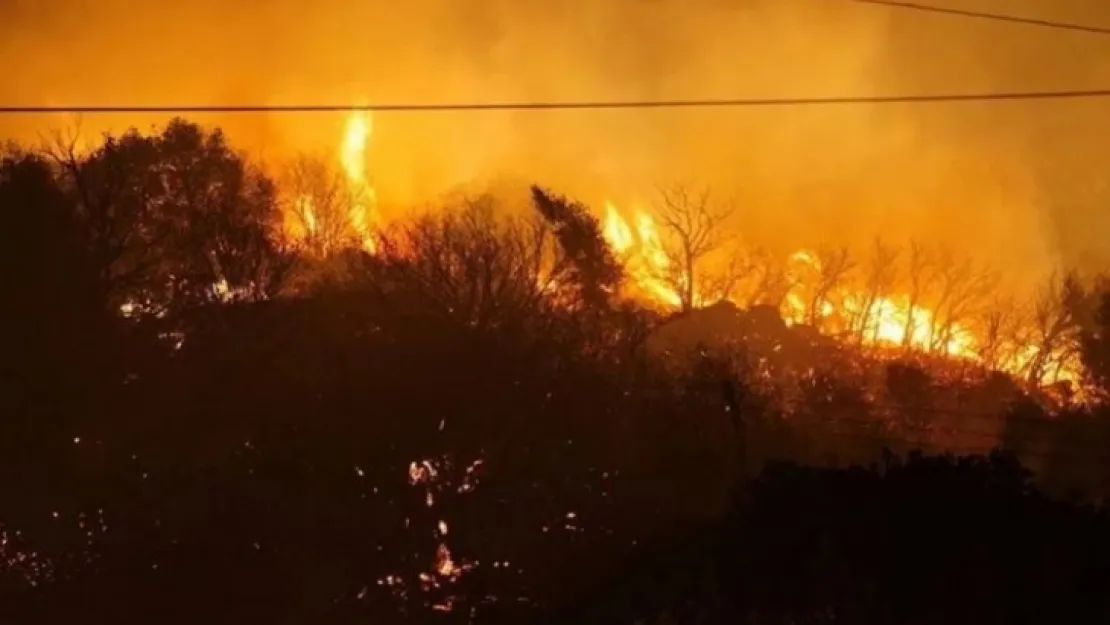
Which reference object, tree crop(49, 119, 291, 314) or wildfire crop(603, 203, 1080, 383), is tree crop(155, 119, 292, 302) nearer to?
tree crop(49, 119, 291, 314)

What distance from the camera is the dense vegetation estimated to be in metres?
17.5

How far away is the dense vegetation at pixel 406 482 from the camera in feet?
57.4

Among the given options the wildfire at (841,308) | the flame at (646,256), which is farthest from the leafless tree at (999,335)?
the flame at (646,256)

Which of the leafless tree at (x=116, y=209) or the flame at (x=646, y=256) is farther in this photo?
the flame at (x=646, y=256)

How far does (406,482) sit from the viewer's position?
78.2ft

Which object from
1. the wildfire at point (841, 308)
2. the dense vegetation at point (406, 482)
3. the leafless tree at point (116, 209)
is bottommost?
the dense vegetation at point (406, 482)

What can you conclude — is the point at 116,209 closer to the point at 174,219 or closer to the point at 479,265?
the point at 174,219

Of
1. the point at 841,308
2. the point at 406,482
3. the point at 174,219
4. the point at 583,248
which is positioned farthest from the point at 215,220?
the point at 841,308

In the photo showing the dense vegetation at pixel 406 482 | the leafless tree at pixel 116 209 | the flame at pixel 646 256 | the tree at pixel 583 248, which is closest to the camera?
the dense vegetation at pixel 406 482

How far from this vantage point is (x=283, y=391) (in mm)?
24375

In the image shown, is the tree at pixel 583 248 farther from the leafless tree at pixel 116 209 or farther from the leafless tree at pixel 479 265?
the leafless tree at pixel 116 209

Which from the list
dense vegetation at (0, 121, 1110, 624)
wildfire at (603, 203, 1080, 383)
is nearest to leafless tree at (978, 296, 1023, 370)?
wildfire at (603, 203, 1080, 383)

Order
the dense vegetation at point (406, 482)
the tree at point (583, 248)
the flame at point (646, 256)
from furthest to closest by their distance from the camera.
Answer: the flame at point (646, 256), the tree at point (583, 248), the dense vegetation at point (406, 482)

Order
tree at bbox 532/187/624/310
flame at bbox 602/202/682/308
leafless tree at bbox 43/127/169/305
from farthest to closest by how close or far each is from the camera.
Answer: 1. flame at bbox 602/202/682/308
2. tree at bbox 532/187/624/310
3. leafless tree at bbox 43/127/169/305
